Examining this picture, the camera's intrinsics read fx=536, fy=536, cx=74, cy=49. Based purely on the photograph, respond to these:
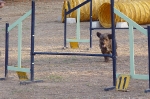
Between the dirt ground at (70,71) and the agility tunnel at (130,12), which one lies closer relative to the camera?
the dirt ground at (70,71)

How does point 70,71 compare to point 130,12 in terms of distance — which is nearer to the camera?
point 70,71

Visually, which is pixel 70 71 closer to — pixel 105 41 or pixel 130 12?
pixel 105 41

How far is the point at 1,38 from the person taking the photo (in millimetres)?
17328

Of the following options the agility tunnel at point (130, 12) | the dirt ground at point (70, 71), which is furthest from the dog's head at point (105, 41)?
the agility tunnel at point (130, 12)

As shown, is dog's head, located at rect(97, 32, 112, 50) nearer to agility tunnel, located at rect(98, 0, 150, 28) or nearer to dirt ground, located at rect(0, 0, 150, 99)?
dirt ground, located at rect(0, 0, 150, 99)

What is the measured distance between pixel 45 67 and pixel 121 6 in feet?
29.7

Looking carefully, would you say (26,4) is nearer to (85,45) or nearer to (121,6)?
(121,6)

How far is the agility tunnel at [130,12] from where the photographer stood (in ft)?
64.1

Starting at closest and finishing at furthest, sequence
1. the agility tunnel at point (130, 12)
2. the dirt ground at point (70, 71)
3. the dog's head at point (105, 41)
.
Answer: the dirt ground at point (70, 71), the dog's head at point (105, 41), the agility tunnel at point (130, 12)

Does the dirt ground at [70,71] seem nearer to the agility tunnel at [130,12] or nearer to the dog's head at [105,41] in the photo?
the dog's head at [105,41]

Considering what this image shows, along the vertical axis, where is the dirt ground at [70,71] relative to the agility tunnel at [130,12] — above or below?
below

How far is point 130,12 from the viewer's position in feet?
65.0

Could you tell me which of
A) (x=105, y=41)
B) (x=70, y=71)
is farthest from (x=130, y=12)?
(x=70, y=71)

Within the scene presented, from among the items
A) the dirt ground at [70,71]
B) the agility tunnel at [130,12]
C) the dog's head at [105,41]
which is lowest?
the dirt ground at [70,71]
